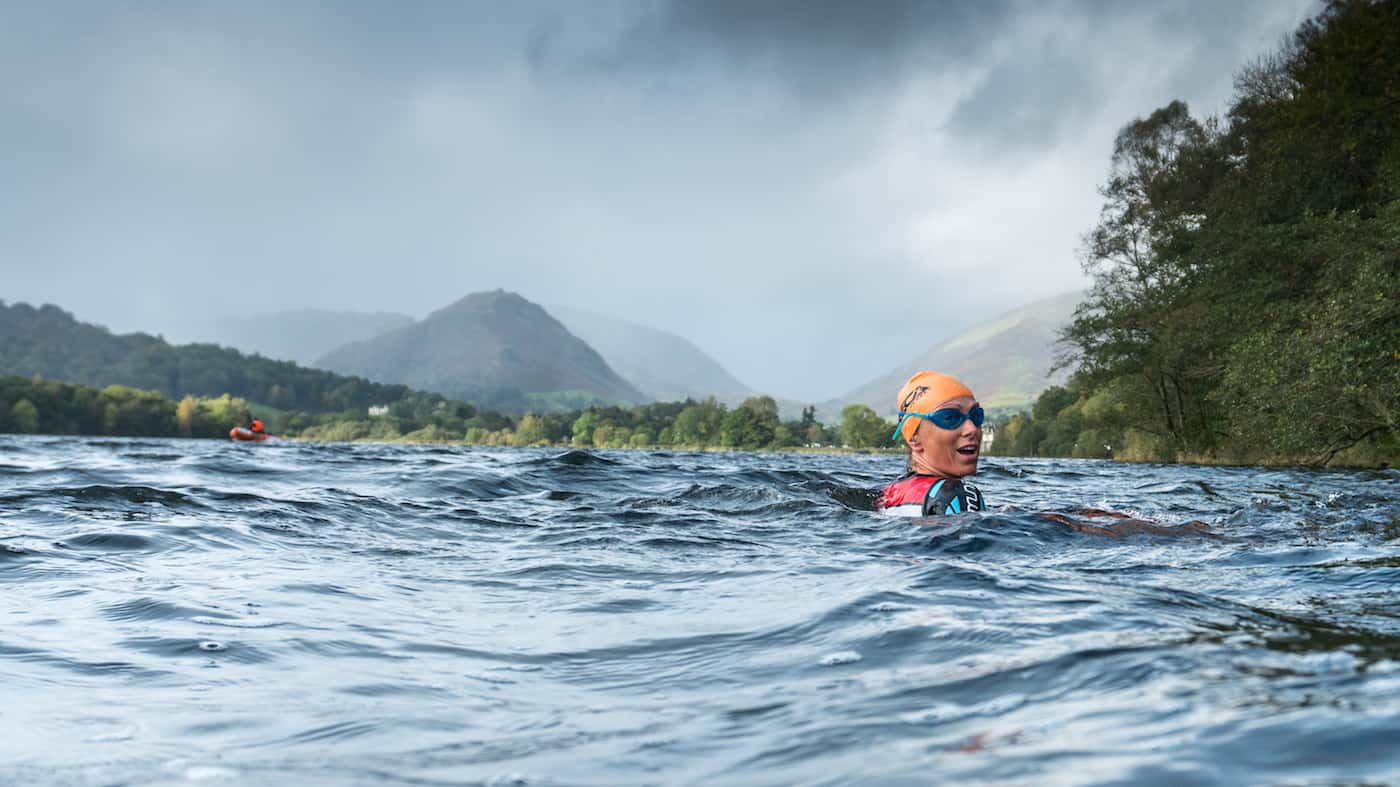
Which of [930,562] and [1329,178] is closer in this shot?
[930,562]

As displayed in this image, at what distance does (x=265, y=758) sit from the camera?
3344mm

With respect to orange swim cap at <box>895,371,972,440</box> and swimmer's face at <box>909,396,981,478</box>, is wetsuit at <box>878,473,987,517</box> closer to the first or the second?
swimmer's face at <box>909,396,981,478</box>

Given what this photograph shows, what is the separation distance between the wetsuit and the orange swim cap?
1.74 feet

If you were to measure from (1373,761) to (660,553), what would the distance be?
6.83m

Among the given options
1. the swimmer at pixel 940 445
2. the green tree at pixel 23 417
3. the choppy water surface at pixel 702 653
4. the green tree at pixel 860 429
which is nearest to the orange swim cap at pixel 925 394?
the swimmer at pixel 940 445

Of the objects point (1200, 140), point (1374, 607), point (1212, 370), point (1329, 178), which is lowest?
point (1374, 607)

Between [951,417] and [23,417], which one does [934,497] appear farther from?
[23,417]

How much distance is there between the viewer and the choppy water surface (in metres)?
2.98

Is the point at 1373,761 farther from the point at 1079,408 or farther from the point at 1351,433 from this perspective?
the point at 1079,408

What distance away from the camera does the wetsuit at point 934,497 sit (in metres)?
9.70

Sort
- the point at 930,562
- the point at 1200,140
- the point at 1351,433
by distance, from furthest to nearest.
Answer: the point at 1200,140 < the point at 1351,433 < the point at 930,562

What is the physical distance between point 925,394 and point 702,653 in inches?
234

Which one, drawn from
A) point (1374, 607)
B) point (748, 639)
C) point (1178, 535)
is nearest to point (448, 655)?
point (748, 639)

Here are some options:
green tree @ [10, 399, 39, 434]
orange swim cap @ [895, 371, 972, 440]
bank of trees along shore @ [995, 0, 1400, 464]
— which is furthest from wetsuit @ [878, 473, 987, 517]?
green tree @ [10, 399, 39, 434]
